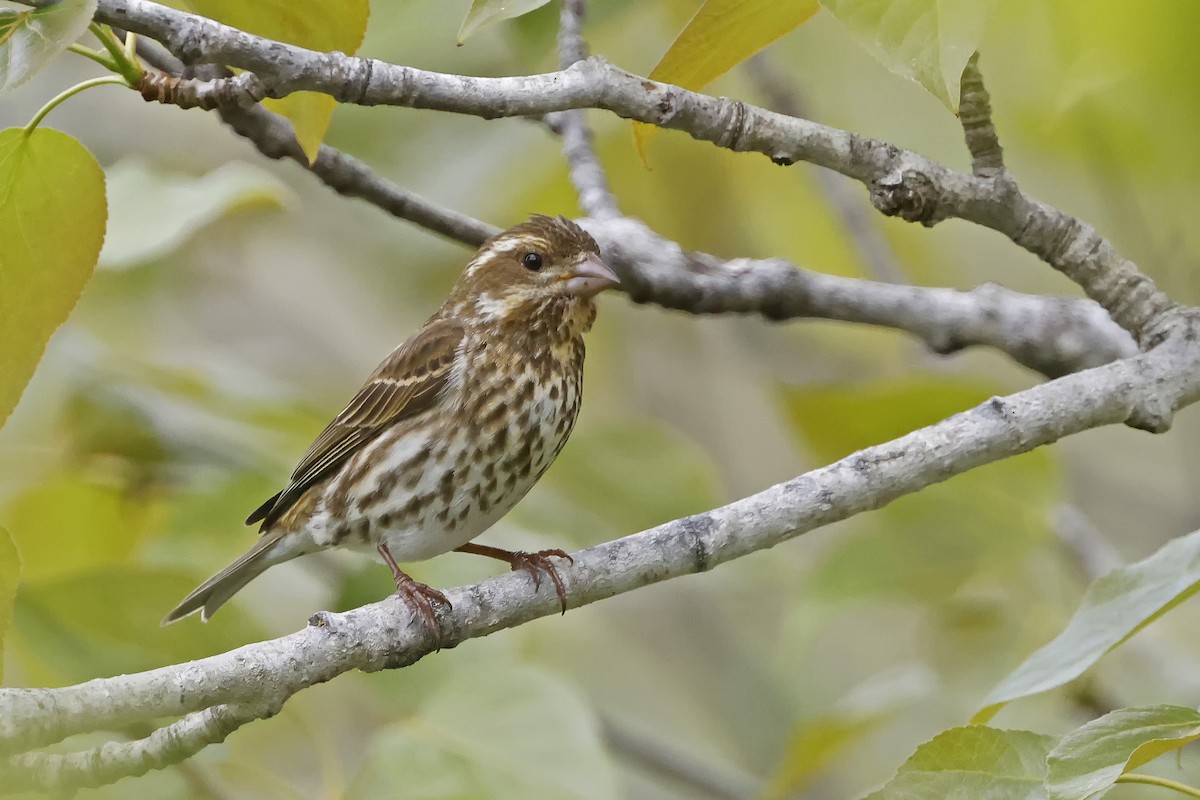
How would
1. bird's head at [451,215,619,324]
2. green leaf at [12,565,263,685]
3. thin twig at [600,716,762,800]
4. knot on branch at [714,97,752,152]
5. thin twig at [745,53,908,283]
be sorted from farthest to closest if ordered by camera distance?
thin twig at [745,53,908,283] → thin twig at [600,716,762,800] → bird's head at [451,215,619,324] → green leaf at [12,565,263,685] → knot on branch at [714,97,752,152]

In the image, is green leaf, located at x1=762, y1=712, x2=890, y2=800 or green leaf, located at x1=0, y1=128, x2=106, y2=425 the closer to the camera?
green leaf, located at x1=0, y1=128, x2=106, y2=425

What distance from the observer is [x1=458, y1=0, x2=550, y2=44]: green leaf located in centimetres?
228

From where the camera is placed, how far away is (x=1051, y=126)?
423cm

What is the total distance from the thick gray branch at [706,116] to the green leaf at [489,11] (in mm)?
299

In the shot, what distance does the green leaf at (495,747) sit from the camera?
3.44 meters

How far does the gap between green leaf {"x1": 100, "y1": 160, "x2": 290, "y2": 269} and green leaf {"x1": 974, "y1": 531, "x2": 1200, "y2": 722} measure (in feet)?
8.33

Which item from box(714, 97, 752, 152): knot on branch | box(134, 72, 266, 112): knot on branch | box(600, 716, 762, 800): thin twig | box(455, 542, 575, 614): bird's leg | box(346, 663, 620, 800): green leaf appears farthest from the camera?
box(600, 716, 762, 800): thin twig

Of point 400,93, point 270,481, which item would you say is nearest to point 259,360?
point 270,481

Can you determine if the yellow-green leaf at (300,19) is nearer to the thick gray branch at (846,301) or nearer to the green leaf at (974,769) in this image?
the thick gray branch at (846,301)

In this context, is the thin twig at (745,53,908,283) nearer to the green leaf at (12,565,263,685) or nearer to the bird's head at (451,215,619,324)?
the bird's head at (451,215,619,324)

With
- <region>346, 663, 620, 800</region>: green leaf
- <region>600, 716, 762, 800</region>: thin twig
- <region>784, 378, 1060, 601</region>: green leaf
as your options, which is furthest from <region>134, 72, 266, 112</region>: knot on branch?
<region>600, 716, 762, 800</region>: thin twig

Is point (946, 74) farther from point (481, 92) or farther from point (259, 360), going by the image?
point (259, 360)

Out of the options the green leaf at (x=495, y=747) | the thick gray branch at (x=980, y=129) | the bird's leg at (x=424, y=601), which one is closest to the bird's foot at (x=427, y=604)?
the bird's leg at (x=424, y=601)

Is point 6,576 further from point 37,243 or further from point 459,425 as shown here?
point 459,425
